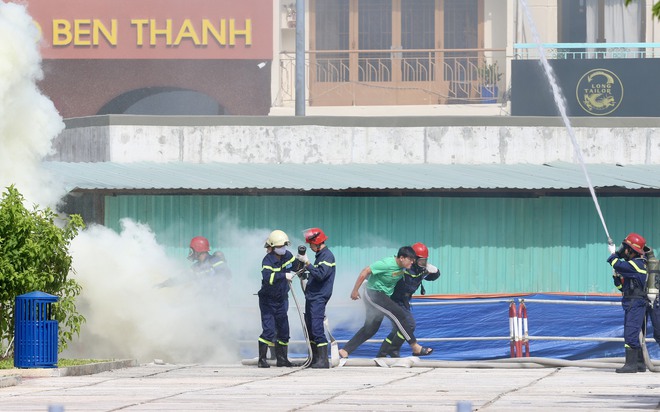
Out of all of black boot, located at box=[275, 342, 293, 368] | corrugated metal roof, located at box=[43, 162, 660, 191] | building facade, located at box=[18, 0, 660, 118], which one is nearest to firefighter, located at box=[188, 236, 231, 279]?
corrugated metal roof, located at box=[43, 162, 660, 191]

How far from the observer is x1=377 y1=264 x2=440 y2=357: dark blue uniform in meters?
19.5

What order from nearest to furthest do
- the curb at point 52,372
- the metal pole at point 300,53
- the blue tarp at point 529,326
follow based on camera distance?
1. the curb at point 52,372
2. the blue tarp at point 529,326
3. the metal pole at point 300,53

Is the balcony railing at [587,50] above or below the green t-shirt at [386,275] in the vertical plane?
above

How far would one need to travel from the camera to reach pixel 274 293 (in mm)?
18250

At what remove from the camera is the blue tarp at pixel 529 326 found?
19.4 meters

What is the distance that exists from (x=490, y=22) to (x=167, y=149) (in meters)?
12.0

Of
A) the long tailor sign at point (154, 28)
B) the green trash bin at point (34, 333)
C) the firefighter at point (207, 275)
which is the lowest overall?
the green trash bin at point (34, 333)

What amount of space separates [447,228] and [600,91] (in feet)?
22.3

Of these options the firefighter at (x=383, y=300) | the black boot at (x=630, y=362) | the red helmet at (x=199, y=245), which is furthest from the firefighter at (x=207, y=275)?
the black boot at (x=630, y=362)

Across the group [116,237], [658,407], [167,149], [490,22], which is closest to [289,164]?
[167,149]

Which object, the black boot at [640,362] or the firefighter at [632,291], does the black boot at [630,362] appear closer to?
the firefighter at [632,291]

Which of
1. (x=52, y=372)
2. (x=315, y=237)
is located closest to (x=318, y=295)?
(x=315, y=237)

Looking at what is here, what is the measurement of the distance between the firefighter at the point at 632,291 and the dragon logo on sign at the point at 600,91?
38.8 feet

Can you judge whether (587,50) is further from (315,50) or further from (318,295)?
(318,295)
